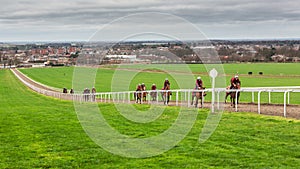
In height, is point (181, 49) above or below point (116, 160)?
above

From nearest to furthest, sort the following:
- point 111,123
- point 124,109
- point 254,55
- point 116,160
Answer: point 116,160 → point 111,123 → point 124,109 → point 254,55

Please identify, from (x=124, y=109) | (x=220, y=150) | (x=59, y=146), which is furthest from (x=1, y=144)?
(x=124, y=109)

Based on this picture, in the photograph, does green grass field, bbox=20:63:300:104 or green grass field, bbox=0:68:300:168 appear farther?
green grass field, bbox=20:63:300:104

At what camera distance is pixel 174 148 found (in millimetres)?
12023

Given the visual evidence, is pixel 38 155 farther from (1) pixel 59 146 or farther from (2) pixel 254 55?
(2) pixel 254 55

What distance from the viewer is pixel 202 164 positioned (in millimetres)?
10203

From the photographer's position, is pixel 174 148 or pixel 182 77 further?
pixel 182 77

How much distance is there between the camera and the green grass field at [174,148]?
34.2ft

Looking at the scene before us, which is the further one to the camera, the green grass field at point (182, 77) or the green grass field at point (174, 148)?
the green grass field at point (182, 77)

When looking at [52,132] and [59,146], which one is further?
[52,132]

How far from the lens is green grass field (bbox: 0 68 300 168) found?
411 inches

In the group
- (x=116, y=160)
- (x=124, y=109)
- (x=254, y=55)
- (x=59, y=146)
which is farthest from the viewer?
(x=254, y=55)

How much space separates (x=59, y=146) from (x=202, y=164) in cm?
399

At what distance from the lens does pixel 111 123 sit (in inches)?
664
